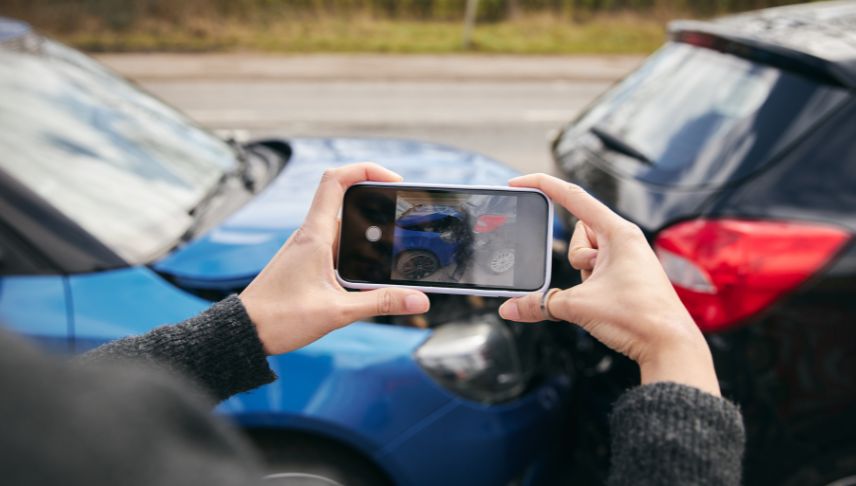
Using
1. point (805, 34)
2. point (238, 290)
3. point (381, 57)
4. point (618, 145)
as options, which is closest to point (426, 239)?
point (238, 290)

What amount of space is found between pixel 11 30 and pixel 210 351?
2298mm

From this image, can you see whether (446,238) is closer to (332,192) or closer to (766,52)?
(332,192)

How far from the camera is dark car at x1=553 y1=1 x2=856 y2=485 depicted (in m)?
1.80

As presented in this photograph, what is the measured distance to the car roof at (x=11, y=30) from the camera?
2.56m

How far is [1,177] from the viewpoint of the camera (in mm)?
1833

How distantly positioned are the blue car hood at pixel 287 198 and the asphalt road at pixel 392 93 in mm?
3491

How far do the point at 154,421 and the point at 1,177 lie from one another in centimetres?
170

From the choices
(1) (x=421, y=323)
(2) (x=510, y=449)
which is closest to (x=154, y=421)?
(1) (x=421, y=323)

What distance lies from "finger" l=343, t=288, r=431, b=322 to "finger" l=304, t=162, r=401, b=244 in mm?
132

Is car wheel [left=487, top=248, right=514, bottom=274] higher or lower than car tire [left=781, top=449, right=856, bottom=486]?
higher

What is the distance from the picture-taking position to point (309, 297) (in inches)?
47.7

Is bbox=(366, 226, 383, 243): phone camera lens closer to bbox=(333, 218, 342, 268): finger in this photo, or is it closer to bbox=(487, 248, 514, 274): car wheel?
bbox=(333, 218, 342, 268): finger

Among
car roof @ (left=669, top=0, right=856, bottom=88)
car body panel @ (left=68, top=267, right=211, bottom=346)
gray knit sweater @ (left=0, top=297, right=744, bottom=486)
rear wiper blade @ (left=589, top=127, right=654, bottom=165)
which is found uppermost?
car roof @ (left=669, top=0, right=856, bottom=88)

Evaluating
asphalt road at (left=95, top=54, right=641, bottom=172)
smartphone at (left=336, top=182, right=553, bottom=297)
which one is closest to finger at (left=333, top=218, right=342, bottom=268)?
smartphone at (left=336, top=182, right=553, bottom=297)
